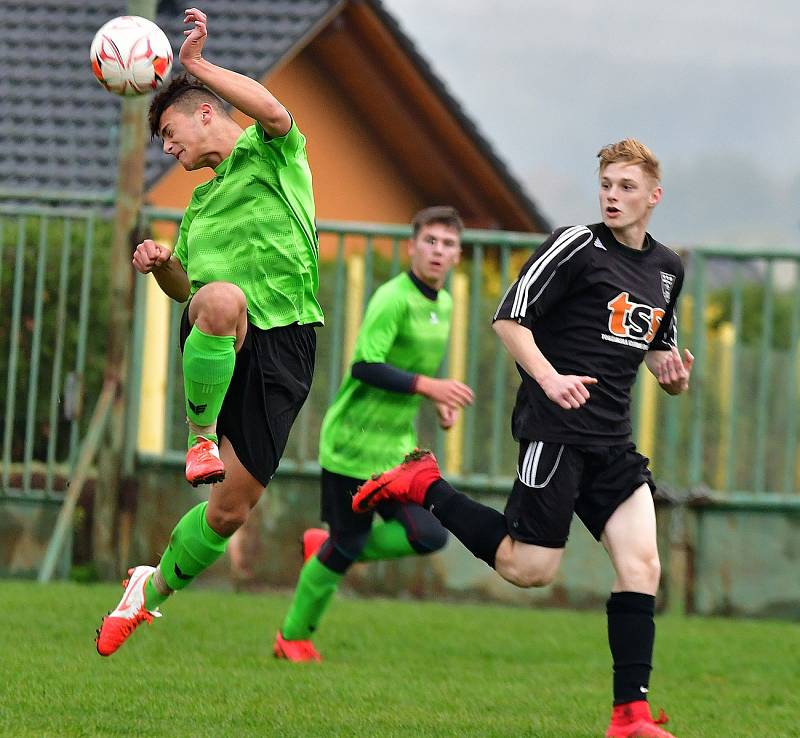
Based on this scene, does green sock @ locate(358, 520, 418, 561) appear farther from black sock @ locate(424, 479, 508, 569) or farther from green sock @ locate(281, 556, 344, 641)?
black sock @ locate(424, 479, 508, 569)

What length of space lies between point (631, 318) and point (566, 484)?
0.64 metres

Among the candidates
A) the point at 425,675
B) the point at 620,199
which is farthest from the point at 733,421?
the point at 620,199

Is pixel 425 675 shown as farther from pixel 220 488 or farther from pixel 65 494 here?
pixel 65 494

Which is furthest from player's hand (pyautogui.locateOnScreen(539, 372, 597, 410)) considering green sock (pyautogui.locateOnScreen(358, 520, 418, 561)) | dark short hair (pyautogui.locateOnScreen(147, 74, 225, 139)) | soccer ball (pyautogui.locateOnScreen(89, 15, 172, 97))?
green sock (pyautogui.locateOnScreen(358, 520, 418, 561))

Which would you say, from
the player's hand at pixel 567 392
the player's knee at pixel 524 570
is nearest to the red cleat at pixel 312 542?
Result: the player's knee at pixel 524 570

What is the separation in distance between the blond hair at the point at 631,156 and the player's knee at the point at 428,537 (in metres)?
2.41

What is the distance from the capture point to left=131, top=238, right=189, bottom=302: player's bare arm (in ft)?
19.2

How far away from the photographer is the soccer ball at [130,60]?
6.12 m

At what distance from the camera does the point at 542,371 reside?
548 cm

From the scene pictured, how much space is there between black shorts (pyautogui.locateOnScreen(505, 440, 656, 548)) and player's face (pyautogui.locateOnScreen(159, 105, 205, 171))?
A: 5.31 ft

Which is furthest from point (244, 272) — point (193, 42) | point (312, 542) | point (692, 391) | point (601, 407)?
point (692, 391)

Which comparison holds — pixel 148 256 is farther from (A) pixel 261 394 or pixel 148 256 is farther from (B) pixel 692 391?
(B) pixel 692 391

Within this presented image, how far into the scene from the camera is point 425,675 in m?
7.27

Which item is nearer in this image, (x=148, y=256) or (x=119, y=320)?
(x=148, y=256)
